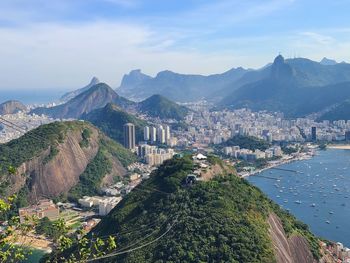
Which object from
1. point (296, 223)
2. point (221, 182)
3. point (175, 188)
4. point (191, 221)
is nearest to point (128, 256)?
point (191, 221)

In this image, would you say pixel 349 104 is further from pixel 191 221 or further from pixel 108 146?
pixel 191 221

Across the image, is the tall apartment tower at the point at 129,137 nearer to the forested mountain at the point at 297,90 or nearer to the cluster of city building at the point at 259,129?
the cluster of city building at the point at 259,129

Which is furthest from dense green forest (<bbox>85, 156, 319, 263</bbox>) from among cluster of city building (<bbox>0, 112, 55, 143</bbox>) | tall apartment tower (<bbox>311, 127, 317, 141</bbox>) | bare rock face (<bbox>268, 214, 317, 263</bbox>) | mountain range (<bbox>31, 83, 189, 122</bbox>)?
mountain range (<bbox>31, 83, 189, 122</bbox>)

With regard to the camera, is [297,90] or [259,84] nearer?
[297,90]

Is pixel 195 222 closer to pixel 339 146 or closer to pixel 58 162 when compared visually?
pixel 58 162

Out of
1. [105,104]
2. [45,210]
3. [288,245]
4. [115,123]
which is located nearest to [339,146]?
[115,123]

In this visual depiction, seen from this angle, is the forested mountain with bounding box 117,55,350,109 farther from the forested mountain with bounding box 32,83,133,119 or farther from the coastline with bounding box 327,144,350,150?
the coastline with bounding box 327,144,350,150
